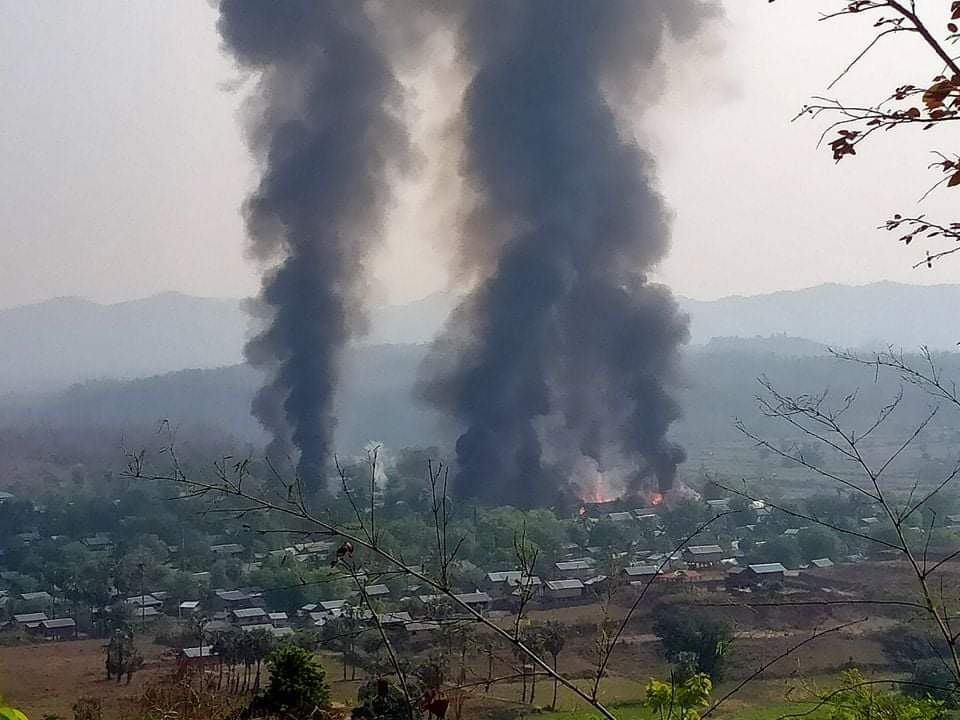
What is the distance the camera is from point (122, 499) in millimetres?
23281

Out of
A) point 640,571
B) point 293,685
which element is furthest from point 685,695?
point 640,571

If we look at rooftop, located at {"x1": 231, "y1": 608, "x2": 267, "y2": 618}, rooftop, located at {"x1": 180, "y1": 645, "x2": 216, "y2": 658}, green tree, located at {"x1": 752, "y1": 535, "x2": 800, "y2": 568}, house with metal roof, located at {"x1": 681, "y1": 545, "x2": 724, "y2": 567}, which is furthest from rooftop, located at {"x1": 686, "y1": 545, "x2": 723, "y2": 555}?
rooftop, located at {"x1": 180, "y1": 645, "x2": 216, "y2": 658}

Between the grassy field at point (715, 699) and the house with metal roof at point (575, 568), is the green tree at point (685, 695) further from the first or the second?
the house with metal roof at point (575, 568)

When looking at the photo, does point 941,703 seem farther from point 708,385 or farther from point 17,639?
point 708,385

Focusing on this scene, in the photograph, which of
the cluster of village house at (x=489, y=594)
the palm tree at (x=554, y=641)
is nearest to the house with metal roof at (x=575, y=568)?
the cluster of village house at (x=489, y=594)

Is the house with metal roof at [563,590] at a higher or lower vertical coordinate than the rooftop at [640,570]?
lower

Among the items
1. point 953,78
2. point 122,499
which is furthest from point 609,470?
point 953,78

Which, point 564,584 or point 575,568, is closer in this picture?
point 564,584

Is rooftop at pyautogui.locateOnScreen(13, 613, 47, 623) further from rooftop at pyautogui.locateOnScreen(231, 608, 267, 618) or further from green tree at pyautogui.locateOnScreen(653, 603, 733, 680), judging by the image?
green tree at pyautogui.locateOnScreen(653, 603, 733, 680)

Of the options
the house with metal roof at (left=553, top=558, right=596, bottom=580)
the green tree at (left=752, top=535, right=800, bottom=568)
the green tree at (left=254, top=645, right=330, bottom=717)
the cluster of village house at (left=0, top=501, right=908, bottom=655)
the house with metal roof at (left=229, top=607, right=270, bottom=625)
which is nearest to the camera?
the green tree at (left=254, top=645, right=330, bottom=717)

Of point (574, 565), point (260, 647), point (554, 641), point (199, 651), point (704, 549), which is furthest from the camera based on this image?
point (704, 549)

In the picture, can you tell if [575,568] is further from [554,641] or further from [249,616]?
[554,641]

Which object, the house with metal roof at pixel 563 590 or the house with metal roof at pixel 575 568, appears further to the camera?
the house with metal roof at pixel 575 568

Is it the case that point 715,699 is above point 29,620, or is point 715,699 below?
above
